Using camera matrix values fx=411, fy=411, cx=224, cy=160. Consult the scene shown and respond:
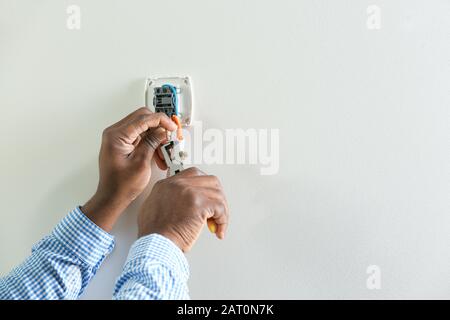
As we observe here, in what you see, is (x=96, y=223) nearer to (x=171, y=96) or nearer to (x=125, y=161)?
(x=125, y=161)

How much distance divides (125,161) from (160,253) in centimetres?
23

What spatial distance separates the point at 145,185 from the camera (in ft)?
2.70

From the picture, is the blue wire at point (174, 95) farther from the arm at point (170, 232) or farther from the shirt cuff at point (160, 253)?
the shirt cuff at point (160, 253)

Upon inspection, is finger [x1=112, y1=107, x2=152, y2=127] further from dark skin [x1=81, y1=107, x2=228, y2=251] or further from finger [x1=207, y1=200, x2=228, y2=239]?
finger [x1=207, y1=200, x2=228, y2=239]

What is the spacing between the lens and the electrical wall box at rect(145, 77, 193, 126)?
0.83 metres

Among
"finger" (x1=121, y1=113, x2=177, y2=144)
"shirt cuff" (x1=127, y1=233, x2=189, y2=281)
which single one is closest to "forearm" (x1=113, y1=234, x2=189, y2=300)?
"shirt cuff" (x1=127, y1=233, x2=189, y2=281)

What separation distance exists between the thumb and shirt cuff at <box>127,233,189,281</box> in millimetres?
204

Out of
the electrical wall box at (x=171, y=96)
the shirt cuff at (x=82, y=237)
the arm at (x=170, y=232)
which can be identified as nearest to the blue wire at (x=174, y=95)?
the electrical wall box at (x=171, y=96)

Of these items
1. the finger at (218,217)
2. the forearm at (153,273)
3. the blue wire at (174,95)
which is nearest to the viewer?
the forearm at (153,273)

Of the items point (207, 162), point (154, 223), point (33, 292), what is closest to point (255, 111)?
point (207, 162)

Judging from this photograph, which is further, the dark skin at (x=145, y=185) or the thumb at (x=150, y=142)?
the thumb at (x=150, y=142)

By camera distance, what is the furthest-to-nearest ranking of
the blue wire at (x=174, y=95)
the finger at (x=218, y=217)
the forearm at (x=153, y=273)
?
the blue wire at (x=174, y=95), the finger at (x=218, y=217), the forearm at (x=153, y=273)

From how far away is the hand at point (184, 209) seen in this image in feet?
2.25

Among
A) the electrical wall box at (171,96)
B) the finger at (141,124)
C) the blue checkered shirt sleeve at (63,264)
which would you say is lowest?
the blue checkered shirt sleeve at (63,264)
